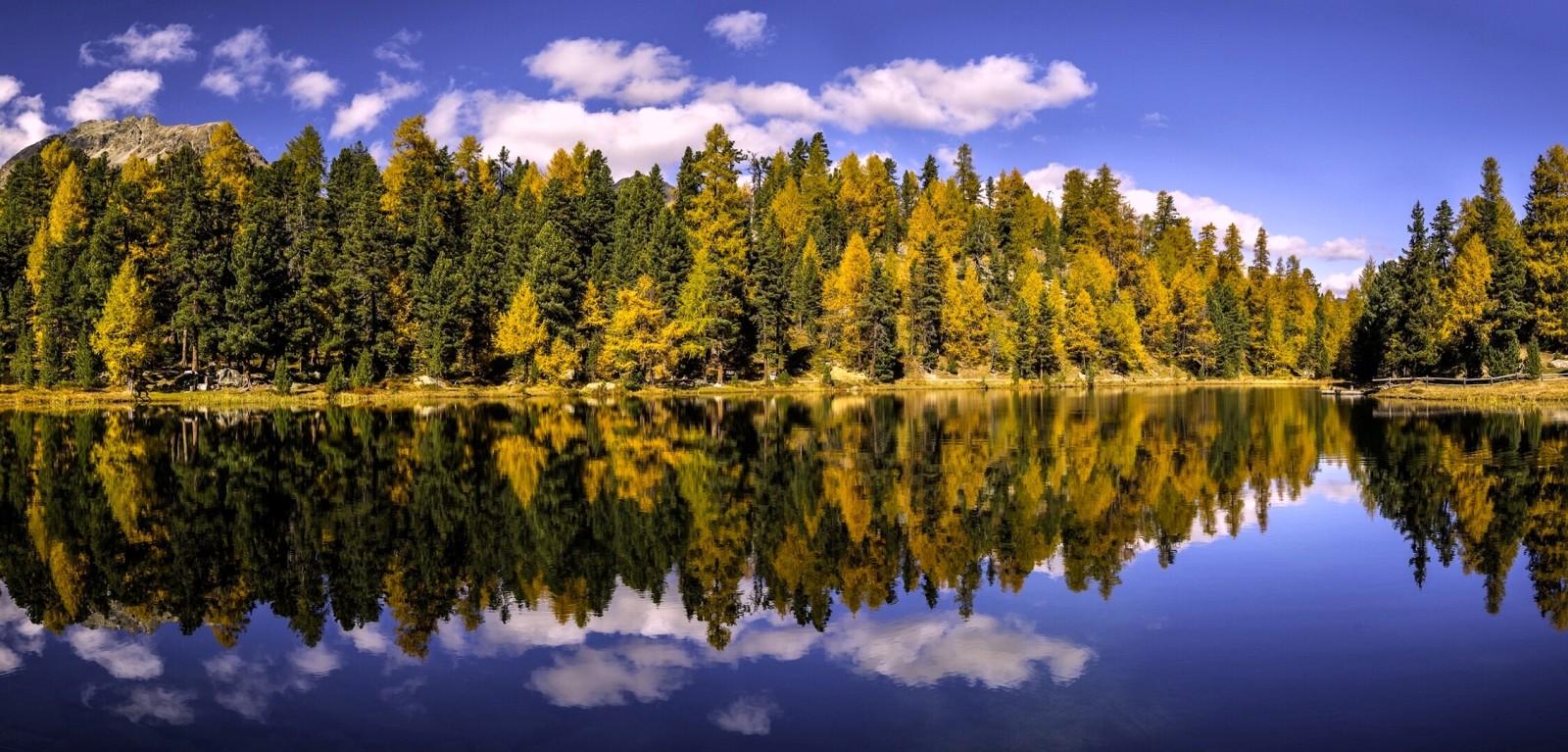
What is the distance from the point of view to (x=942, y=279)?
106312 millimetres

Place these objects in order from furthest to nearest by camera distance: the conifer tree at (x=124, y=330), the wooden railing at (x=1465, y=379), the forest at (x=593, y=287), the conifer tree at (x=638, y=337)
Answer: the conifer tree at (x=638, y=337) → the forest at (x=593, y=287) → the conifer tree at (x=124, y=330) → the wooden railing at (x=1465, y=379)

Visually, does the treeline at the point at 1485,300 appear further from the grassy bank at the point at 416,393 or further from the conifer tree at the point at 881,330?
the conifer tree at the point at 881,330

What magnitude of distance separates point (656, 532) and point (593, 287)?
226 feet

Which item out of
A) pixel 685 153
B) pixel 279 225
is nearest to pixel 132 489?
pixel 279 225

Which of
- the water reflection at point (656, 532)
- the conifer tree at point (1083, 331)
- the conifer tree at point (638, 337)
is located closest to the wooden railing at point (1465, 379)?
the water reflection at point (656, 532)

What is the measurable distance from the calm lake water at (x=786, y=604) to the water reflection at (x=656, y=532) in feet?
0.36

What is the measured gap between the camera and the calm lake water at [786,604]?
9.87 metres

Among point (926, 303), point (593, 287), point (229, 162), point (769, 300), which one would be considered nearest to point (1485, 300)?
point (926, 303)

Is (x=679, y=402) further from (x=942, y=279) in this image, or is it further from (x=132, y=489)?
(x=942, y=279)

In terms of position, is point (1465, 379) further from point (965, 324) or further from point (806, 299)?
point (806, 299)

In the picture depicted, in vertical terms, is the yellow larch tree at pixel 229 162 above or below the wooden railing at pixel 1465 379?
above

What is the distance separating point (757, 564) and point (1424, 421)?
4535 cm

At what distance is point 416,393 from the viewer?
2891 inches

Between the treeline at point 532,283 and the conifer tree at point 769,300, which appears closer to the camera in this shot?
the treeline at point 532,283
